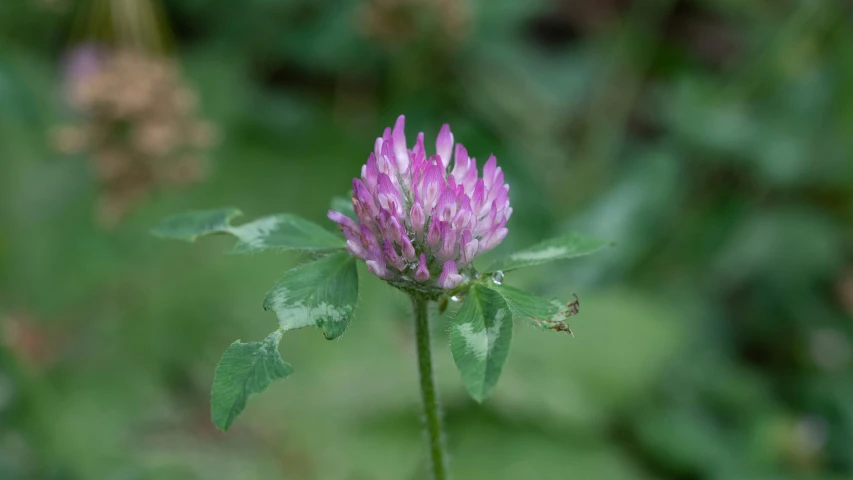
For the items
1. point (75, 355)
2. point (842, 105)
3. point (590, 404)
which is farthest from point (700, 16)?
point (75, 355)

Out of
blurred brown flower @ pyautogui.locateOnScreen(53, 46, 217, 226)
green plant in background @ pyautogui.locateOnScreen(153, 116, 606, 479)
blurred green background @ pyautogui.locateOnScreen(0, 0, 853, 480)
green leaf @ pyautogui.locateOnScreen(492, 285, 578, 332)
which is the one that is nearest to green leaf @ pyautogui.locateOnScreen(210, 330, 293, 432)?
green plant in background @ pyautogui.locateOnScreen(153, 116, 606, 479)

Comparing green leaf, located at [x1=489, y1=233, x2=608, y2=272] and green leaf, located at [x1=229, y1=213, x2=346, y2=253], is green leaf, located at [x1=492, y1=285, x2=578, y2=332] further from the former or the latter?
green leaf, located at [x1=229, y1=213, x2=346, y2=253]

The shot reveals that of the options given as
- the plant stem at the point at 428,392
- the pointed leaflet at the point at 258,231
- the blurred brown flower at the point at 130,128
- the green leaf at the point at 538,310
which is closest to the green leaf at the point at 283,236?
the pointed leaflet at the point at 258,231

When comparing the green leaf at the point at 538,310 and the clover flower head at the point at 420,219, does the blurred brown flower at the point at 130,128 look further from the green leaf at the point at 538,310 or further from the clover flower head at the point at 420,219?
the green leaf at the point at 538,310

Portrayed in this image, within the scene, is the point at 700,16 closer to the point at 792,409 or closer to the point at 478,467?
the point at 792,409

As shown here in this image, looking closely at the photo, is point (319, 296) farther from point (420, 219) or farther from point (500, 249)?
point (500, 249)
